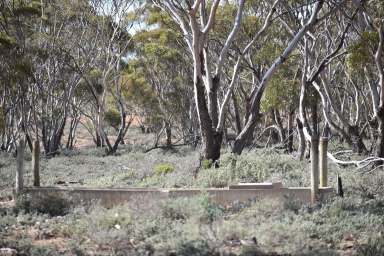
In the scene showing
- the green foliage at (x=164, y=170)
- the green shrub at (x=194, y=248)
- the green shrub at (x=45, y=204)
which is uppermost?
the green foliage at (x=164, y=170)

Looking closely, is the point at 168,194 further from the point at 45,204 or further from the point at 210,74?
the point at 210,74

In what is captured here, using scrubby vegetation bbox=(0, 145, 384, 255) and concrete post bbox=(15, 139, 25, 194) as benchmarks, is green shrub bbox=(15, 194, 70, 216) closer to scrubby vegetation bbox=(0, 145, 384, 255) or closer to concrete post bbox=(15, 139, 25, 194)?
scrubby vegetation bbox=(0, 145, 384, 255)

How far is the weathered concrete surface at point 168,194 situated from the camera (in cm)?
992

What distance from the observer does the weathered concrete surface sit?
9922mm

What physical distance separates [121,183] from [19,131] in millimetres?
13217

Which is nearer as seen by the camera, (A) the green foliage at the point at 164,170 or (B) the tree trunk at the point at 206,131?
(B) the tree trunk at the point at 206,131

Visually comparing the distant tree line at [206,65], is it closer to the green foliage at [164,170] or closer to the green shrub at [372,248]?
the green foliage at [164,170]

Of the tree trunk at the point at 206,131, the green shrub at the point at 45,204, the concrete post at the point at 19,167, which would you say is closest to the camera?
the green shrub at the point at 45,204

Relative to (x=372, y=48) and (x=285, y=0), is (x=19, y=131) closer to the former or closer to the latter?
(x=285, y=0)

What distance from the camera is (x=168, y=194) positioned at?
10.2 metres

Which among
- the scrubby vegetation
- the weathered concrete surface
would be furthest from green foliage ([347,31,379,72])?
the weathered concrete surface

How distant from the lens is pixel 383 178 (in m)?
→ 11.7

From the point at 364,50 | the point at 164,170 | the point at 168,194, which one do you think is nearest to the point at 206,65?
the point at 164,170

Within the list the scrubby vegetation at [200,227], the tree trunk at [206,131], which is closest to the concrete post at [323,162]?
the scrubby vegetation at [200,227]
